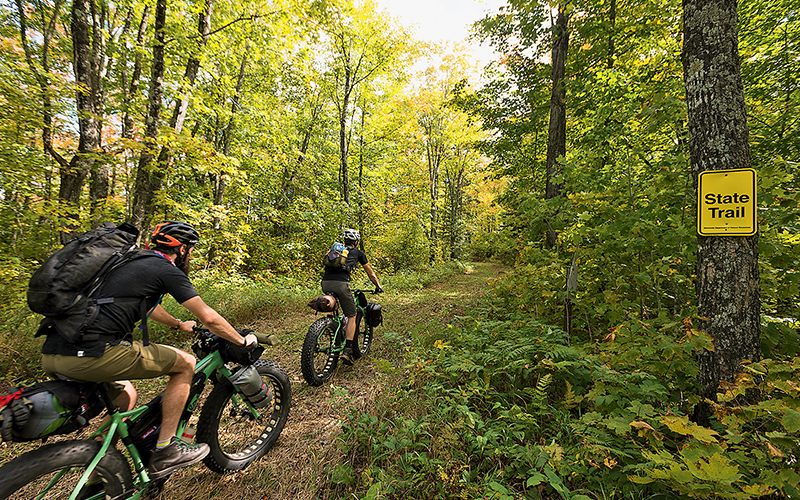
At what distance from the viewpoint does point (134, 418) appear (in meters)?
2.11

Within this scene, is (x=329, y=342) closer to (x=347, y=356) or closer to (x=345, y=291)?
(x=347, y=356)

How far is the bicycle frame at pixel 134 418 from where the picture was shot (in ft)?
5.80

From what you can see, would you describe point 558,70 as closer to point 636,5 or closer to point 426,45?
point 636,5

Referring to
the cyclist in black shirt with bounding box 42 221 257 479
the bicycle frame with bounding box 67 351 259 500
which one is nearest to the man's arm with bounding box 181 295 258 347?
the cyclist in black shirt with bounding box 42 221 257 479

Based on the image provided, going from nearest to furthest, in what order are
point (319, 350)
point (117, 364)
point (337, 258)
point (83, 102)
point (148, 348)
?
1. point (117, 364)
2. point (148, 348)
3. point (319, 350)
4. point (337, 258)
5. point (83, 102)

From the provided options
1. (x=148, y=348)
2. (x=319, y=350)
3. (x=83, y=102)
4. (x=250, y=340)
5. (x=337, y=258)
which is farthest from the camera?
(x=83, y=102)

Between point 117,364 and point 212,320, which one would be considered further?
point 212,320

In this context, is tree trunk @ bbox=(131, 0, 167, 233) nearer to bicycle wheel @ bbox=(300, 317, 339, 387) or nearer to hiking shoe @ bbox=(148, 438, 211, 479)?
bicycle wheel @ bbox=(300, 317, 339, 387)

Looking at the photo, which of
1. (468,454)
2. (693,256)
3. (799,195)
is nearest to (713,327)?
(693,256)

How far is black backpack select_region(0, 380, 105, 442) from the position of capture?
4.86 ft

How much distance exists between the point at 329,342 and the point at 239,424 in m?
1.50

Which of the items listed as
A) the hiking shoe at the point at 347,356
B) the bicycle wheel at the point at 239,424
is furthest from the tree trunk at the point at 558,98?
the bicycle wheel at the point at 239,424

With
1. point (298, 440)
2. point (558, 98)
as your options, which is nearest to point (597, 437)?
point (298, 440)

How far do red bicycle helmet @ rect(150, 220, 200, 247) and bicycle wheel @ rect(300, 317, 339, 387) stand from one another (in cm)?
186
